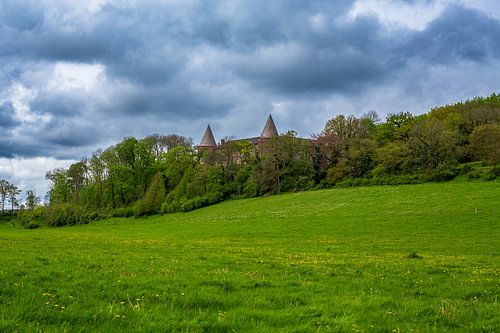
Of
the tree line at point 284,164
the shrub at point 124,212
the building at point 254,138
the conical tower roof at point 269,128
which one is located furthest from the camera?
the conical tower roof at point 269,128

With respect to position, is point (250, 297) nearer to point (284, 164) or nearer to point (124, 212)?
point (284, 164)

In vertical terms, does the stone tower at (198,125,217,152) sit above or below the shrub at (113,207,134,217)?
above

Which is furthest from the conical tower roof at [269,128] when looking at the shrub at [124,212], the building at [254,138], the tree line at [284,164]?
the shrub at [124,212]

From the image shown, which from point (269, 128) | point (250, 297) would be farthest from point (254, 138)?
point (250, 297)

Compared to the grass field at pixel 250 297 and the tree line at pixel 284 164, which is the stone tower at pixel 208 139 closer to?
the tree line at pixel 284 164

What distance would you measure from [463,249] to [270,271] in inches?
794

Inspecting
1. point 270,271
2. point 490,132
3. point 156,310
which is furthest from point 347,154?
point 156,310

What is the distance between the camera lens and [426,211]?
54.2 m

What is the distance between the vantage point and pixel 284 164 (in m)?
96.5

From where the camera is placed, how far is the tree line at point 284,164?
80.2m

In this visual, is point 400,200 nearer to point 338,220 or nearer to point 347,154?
point 338,220

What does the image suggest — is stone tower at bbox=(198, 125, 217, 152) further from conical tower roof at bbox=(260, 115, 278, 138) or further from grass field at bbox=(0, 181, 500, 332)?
grass field at bbox=(0, 181, 500, 332)

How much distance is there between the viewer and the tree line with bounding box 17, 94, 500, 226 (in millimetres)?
80250

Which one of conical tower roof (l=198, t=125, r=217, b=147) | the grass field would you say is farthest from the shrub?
the grass field
